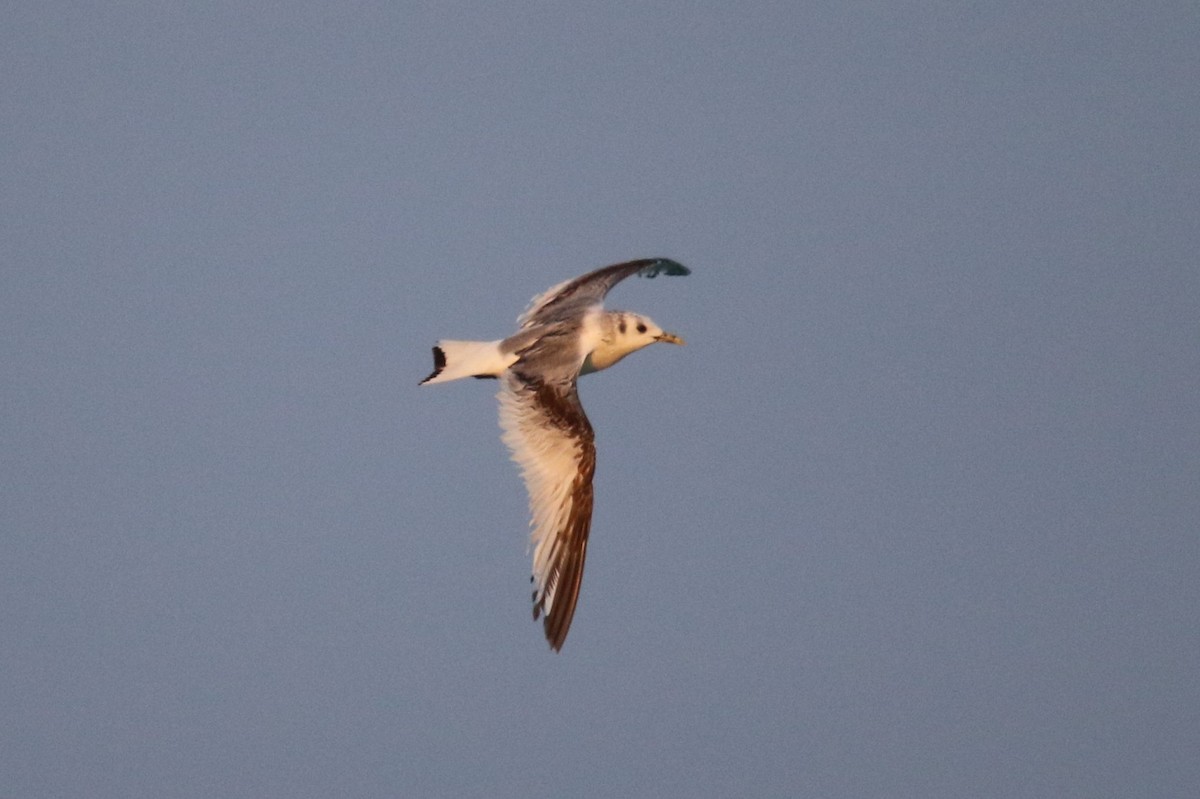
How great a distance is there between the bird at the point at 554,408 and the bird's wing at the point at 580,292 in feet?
0.10

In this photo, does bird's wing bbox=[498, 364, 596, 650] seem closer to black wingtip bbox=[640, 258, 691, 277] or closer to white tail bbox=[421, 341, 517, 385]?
white tail bbox=[421, 341, 517, 385]

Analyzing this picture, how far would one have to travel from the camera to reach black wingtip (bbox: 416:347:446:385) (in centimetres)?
1833

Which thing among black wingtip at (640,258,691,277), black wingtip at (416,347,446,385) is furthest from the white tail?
black wingtip at (640,258,691,277)

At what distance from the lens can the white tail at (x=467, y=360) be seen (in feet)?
59.7

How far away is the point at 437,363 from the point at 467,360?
0.32m

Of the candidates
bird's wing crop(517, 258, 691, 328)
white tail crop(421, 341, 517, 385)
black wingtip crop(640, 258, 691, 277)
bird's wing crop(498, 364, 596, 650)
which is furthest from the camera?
black wingtip crop(640, 258, 691, 277)

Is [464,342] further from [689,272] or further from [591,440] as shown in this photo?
[689,272]

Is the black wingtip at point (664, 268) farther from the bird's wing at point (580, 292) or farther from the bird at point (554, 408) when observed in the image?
the bird at point (554, 408)

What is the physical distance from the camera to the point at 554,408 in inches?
696

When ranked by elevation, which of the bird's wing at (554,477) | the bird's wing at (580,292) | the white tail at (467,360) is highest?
the bird's wing at (580,292)

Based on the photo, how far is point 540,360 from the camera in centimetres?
1822

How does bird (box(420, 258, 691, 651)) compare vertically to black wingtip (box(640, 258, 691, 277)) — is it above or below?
below

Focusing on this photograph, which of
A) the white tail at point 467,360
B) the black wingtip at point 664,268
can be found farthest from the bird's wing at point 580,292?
the white tail at point 467,360

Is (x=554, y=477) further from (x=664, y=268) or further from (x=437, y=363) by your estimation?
(x=664, y=268)
